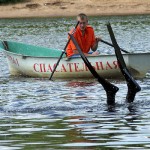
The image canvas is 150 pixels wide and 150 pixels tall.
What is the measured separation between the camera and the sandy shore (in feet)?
203

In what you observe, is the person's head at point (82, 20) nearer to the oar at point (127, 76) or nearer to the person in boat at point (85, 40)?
the person in boat at point (85, 40)

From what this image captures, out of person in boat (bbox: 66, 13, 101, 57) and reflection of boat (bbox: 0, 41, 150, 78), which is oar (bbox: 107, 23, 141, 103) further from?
person in boat (bbox: 66, 13, 101, 57)

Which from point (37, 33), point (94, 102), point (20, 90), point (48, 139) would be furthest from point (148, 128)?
point (37, 33)

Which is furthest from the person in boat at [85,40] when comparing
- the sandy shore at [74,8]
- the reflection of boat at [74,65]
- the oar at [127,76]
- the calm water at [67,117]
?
the sandy shore at [74,8]

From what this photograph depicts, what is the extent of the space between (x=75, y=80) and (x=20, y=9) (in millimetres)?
43559

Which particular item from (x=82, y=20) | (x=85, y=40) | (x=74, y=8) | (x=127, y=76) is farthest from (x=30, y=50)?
(x=74, y=8)

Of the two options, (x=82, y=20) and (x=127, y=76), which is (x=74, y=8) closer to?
(x=82, y=20)

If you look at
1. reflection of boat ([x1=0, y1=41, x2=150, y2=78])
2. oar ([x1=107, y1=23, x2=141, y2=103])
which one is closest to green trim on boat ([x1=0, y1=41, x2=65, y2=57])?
reflection of boat ([x1=0, y1=41, x2=150, y2=78])

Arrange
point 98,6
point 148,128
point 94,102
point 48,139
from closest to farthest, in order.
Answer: point 48,139 < point 148,128 < point 94,102 < point 98,6

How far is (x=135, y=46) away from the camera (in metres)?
31.3

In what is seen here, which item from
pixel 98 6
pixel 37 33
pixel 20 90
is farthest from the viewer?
pixel 98 6

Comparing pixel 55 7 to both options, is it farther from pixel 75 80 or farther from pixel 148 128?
pixel 148 128

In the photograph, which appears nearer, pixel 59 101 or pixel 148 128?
pixel 148 128

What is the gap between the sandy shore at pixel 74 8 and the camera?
61.9 metres
